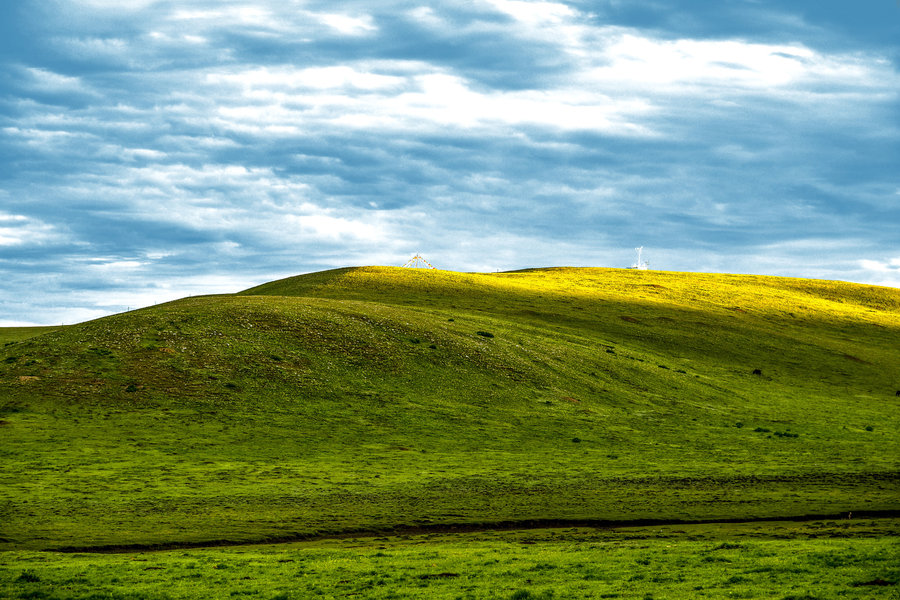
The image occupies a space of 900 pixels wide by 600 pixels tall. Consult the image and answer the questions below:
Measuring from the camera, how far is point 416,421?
57.2m

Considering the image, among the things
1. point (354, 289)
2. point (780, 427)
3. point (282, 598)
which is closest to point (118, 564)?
point (282, 598)

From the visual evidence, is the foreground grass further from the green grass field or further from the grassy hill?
the grassy hill

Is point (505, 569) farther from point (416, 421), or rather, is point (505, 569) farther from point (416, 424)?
point (416, 421)

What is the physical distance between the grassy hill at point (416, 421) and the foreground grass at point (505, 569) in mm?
4191

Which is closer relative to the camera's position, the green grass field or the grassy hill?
the green grass field

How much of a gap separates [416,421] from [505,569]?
103 feet

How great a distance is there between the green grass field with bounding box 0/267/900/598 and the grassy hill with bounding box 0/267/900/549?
0.70 ft

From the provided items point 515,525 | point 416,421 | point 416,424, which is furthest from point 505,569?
point 416,421

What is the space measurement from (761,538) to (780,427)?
114 feet

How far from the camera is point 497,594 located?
22906 mm

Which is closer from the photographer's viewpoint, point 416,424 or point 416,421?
point 416,424

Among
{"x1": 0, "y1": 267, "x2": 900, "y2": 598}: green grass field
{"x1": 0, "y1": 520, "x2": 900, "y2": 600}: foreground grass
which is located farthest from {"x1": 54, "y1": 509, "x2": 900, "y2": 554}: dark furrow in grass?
{"x1": 0, "y1": 520, "x2": 900, "y2": 600}: foreground grass

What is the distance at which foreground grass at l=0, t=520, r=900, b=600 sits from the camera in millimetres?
22688

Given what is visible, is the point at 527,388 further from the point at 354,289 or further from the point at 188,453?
the point at 354,289
